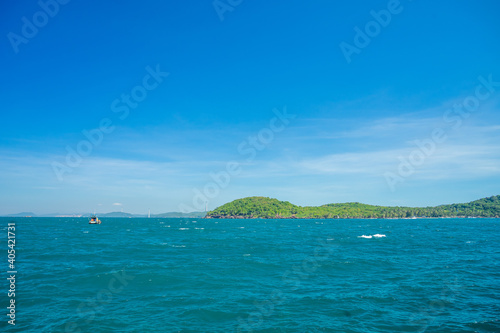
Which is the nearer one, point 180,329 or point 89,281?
point 180,329

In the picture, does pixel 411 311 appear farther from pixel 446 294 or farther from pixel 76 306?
pixel 76 306

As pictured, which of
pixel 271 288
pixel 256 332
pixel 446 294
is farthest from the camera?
pixel 271 288

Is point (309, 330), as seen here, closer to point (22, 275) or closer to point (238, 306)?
point (238, 306)

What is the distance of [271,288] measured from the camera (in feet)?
90.4

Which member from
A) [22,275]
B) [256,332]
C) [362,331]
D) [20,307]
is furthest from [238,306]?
[22,275]

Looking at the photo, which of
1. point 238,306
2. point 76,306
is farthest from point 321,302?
point 76,306

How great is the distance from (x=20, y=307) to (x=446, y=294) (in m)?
38.2

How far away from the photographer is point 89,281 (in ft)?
97.3

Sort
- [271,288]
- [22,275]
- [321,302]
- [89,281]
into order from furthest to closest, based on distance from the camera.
Answer: [22,275]
[89,281]
[271,288]
[321,302]

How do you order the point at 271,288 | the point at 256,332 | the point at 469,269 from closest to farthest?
the point at 256,332 → the point at 271,288 → the point at 469,269

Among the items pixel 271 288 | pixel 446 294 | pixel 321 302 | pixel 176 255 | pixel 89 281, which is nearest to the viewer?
pixel 321 302

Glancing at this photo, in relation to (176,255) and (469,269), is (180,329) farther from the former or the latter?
(469,269)

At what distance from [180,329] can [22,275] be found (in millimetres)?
26321

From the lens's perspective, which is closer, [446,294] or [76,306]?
[76,306]
